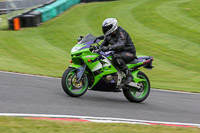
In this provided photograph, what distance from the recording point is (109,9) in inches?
1151

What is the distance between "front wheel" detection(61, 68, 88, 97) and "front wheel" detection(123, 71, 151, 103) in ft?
3.86

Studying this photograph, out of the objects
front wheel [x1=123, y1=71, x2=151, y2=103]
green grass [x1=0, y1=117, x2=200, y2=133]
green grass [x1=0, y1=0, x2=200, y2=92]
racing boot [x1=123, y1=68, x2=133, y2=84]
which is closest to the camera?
green grass [x1=0, y1=117, x2=200, y2=133]

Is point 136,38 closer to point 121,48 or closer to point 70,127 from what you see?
point 121,48

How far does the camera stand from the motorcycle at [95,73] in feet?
27.1

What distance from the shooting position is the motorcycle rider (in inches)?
334

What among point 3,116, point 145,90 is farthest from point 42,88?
point 3,116

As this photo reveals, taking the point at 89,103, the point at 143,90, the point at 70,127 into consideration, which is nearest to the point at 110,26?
the point at 89,103

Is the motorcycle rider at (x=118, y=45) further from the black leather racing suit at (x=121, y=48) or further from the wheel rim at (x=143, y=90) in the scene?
the wheel rim at (x=143, y=90)

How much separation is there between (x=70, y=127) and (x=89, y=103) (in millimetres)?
2284

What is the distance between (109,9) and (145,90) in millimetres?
20589

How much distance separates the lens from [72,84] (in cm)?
830

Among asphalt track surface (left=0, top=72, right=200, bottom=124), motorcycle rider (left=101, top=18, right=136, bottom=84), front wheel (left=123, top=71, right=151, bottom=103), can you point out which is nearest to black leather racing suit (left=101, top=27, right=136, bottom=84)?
motorcycle rider (left=101, top=18, right=136, bottom=84)

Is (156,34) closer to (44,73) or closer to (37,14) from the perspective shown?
(37,14)

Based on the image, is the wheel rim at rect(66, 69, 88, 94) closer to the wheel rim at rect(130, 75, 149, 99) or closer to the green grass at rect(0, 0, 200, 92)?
the wheel rim at rect(130, 75, 149, 99)
